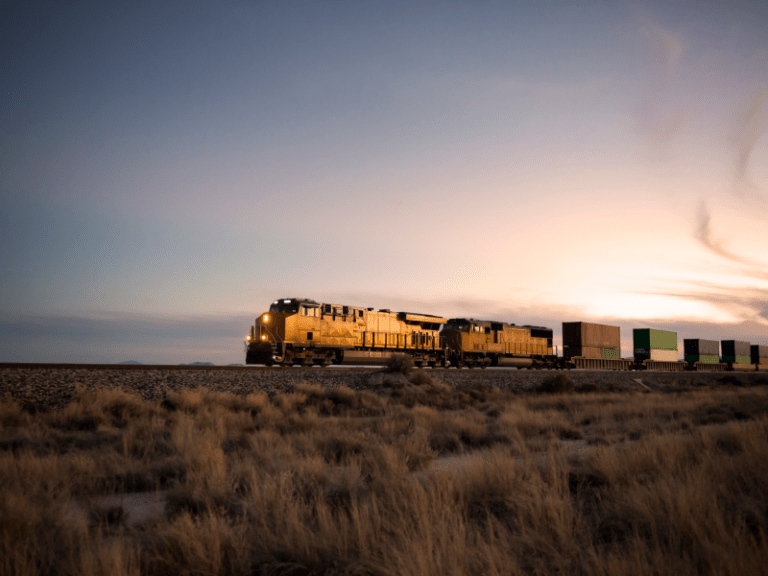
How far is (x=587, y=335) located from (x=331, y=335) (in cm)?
2836

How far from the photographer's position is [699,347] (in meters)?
55.6

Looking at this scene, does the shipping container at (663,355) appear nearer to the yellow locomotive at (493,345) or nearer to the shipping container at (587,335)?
the shipping container at (587,335)

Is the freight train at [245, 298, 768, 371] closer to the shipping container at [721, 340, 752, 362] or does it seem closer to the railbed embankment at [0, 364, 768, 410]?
the shipping container at [721, 340, 752, 362]

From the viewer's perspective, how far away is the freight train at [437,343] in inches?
1029

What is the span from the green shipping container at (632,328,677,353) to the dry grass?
42634mm

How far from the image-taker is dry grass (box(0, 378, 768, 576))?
13.9ft

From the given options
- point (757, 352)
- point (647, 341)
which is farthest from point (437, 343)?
point (757, 352)

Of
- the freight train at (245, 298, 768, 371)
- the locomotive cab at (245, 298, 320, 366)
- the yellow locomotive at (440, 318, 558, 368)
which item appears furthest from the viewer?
the yellow locomotive at (440, 318, 558, 368)

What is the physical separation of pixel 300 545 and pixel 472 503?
2.62 meters

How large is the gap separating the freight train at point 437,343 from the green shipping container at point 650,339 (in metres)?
0.09

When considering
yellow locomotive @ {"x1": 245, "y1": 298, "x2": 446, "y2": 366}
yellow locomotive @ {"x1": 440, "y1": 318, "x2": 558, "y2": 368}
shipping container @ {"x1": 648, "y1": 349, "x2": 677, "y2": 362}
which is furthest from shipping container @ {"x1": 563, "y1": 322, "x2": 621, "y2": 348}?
yellow locomotive @ {"x1": 245, "y1": 298, "x2": 446, "y2": 366}

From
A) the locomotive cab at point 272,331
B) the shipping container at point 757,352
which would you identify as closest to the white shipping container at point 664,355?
the shipping container at point 757,352

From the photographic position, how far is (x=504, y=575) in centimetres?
381

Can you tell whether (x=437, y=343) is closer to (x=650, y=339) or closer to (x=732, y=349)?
(x=650, y=339)
